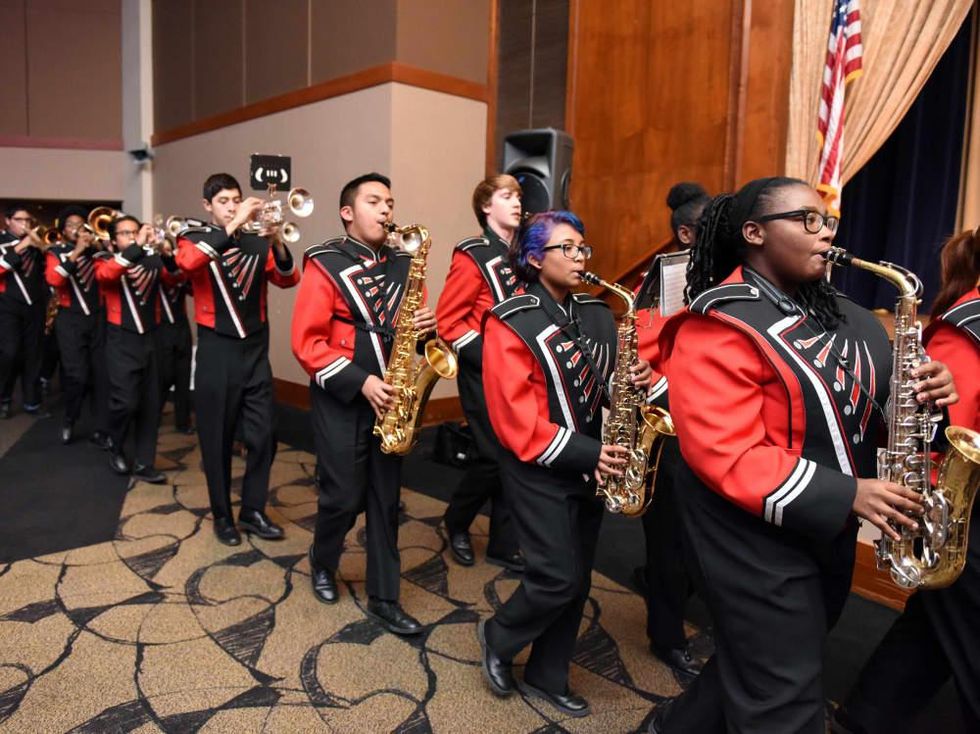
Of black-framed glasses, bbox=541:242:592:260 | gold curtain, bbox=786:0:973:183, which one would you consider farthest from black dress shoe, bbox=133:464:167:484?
gold curtain, bbox=786:0:973:183

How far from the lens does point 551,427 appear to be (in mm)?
2379

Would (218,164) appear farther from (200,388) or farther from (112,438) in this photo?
(200,388)

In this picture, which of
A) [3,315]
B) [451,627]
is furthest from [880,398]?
[3,315]

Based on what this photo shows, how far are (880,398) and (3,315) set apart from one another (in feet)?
24.8

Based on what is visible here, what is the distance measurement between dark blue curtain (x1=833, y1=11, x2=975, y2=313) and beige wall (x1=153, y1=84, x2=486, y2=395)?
296cm

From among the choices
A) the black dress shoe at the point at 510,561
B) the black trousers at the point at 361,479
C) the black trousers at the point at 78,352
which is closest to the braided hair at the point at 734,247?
the black trousers at the point at 361,479

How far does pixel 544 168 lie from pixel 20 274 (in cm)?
528

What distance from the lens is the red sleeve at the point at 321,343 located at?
3082mm

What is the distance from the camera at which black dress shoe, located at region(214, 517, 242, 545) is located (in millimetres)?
4035

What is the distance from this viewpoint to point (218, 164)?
812cm

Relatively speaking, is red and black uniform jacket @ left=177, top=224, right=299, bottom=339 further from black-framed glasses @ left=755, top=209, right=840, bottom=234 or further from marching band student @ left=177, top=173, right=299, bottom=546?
black-framed glasses @ left=755, top=209, right=840, bottom=234

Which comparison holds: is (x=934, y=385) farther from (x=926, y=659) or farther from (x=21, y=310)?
(x=21, y=310)

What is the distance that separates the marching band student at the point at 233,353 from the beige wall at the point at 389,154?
2.15 m

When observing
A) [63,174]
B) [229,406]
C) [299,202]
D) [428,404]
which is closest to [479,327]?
[299,202]
